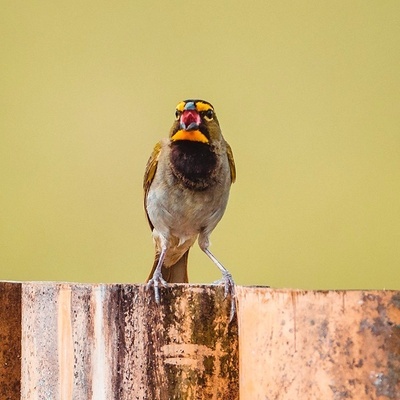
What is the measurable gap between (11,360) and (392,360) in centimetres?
65

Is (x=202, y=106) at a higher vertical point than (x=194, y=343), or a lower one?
higher

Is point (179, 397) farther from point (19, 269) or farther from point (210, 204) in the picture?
point (19, 269)

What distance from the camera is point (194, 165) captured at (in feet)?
5.71

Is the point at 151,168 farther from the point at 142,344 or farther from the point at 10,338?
the point at 142,344

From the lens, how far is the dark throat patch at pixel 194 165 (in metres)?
1.74

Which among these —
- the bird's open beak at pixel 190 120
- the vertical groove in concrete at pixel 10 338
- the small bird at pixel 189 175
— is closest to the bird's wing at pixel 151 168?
the small bird at pixel 189 175

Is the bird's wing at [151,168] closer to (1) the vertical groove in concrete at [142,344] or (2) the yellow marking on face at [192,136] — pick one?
(2) the yellow marking on face at [192,136]

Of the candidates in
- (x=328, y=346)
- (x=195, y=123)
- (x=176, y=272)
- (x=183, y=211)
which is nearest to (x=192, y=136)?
(x=195, y=123)

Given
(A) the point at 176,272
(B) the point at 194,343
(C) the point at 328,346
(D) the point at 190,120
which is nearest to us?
(C) the point at 328,346

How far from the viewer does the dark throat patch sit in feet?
5.70

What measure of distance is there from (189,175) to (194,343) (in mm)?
635

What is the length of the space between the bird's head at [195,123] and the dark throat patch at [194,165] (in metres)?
0.02

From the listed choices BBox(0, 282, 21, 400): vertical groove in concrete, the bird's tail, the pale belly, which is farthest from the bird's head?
BBox(0, 282, 21, 400): vertical groove in concrete

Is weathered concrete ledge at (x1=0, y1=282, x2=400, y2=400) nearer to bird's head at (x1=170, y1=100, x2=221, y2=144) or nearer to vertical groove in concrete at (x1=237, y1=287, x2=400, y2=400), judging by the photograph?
vertical groove in concrete at (x1=237, y1=287, x2=400, y2=400)
